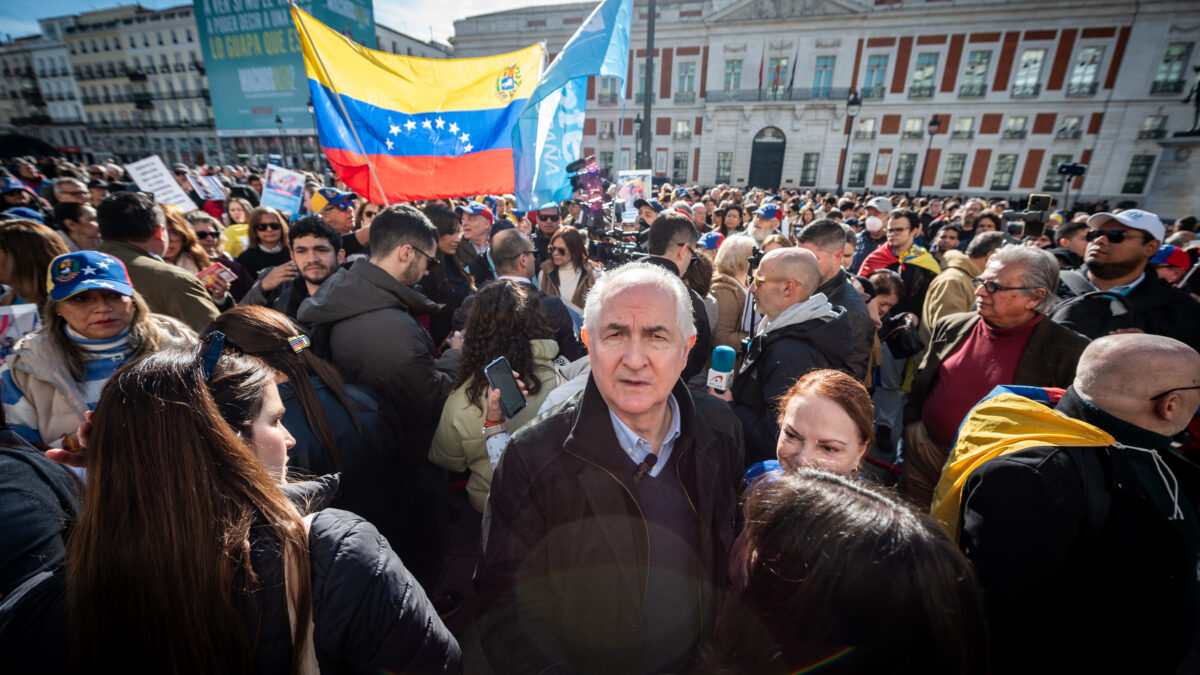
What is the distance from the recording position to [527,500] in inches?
57.0

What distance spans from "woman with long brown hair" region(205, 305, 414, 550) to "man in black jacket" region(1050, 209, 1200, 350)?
13.8 feet

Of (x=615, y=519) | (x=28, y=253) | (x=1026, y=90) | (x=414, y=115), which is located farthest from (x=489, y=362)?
(x=1026, y=90)

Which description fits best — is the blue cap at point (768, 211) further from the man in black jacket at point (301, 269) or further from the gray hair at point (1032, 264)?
the man in black jacket at point (301, 269)

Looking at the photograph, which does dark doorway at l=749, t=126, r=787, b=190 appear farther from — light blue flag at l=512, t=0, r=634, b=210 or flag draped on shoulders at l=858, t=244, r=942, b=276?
light blue flag at l=512, t=0, r=634, b=210

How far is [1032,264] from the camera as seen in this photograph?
2436 mm

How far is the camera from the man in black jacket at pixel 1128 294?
2910 mm

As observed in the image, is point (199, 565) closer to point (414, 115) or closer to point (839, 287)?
point (839, 287)

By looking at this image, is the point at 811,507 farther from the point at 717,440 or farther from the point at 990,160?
the point at 990,160

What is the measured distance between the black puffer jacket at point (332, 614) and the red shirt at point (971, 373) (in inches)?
110

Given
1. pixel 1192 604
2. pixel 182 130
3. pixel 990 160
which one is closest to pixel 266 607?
pixel 1192 604

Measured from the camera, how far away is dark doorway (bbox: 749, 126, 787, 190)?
3316 centimetres

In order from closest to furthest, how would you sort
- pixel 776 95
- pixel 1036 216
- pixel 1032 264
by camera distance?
pixel 1032 264
pixel 1036 216
pixel 776 95

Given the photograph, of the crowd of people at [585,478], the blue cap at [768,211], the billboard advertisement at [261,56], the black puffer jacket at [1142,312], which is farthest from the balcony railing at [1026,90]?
the billboard advertisement at [261,56]

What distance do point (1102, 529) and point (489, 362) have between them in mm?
2370
